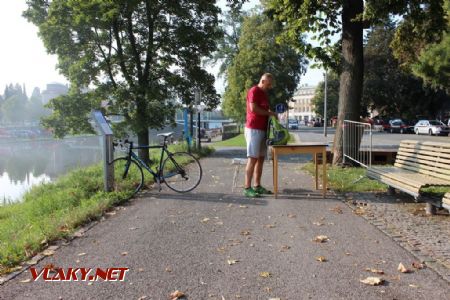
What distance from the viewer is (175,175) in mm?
9383

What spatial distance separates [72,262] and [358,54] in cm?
1020

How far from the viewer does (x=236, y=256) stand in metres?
5.03

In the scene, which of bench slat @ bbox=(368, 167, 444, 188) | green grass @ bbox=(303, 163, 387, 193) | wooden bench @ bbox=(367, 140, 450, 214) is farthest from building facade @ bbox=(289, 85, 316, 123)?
bench slat @ bbox=(368, 167, 444, 188)

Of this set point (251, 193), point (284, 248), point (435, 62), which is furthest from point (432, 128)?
point (284, 248)

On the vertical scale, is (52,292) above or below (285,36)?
below

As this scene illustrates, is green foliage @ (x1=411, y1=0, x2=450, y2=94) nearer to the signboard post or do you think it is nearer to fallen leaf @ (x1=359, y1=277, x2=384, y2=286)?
the signboard post

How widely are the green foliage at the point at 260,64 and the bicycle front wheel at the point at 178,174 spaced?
35.1m

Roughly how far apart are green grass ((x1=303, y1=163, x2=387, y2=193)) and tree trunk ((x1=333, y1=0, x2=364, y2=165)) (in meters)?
1.20

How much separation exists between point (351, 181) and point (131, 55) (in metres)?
12.5

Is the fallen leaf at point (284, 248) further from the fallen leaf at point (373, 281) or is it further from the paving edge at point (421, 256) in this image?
the paving edge at point (421, 256)

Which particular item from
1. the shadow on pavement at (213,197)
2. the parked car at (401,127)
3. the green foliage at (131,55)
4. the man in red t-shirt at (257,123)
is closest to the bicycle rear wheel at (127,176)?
the shadow on pavement at (213,197)

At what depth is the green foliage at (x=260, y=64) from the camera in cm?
4414

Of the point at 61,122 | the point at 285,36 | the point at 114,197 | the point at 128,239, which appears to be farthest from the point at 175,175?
the point at 61,122

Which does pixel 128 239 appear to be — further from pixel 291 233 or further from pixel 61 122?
pixel 61 122
